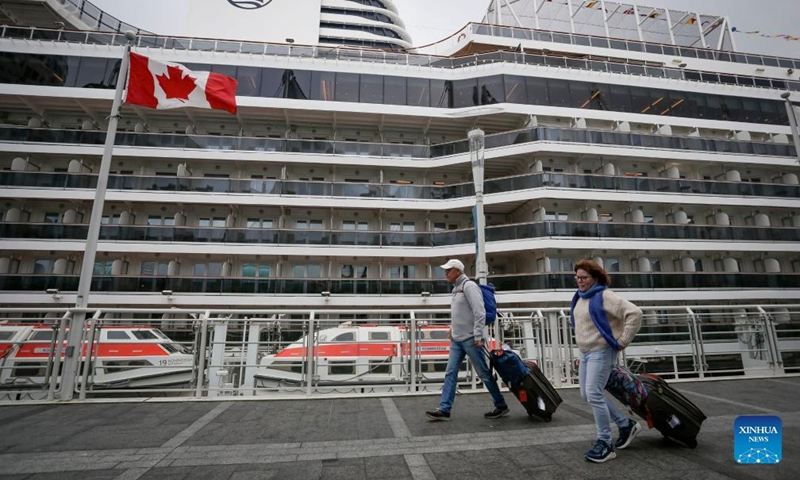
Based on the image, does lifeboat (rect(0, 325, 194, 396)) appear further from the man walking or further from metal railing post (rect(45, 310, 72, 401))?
the man walking

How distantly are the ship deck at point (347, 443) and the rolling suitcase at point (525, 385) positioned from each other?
0.18 m

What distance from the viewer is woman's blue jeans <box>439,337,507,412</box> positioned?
16.2 ft

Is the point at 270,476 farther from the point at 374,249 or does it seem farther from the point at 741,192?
the point at 741,192

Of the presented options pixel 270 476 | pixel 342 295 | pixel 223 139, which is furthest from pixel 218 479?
pixel 223 139

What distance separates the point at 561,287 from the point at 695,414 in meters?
16.6

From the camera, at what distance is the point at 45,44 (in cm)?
2152

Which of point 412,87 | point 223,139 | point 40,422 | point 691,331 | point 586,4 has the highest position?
point 586,4

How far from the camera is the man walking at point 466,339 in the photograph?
486 centimetres

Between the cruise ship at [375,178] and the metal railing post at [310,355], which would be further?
→ the cruise ship at [375,178]

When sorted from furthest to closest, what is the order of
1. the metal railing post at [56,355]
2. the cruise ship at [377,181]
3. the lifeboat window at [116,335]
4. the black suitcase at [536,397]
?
the cruise ship at [377,181] < the lifeboat window at [116,335] < the metal railing post at [56,355] < the black suitcase at [536,397]

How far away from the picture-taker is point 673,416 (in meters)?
3.72

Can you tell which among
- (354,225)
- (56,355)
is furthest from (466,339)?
(354,225)

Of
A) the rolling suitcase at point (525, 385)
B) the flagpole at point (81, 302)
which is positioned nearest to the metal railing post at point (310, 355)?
the rolling suitcase at point (525, 385)

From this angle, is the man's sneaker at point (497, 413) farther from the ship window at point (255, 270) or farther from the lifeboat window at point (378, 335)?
the ship window at point (255, 270)
